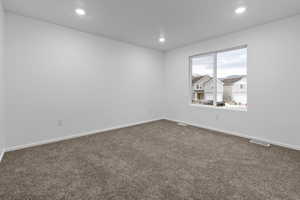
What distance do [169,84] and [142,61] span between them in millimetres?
1331

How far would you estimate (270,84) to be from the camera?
300 centimetres

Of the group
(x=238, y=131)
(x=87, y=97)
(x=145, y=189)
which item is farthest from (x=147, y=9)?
(x=238, y=131)

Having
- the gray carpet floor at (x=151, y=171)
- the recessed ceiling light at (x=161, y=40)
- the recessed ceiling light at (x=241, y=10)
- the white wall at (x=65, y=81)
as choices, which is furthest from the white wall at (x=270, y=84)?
the white wall at (x=65, y=81)

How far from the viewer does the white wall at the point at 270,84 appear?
2740mm

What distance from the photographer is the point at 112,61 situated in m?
4.00

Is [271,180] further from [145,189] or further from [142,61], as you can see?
[142,61]

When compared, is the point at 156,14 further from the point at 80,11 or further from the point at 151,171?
the point at 151,171

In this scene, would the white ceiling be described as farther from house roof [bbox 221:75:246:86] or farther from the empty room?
house roof [bbox 221:75:246:86]

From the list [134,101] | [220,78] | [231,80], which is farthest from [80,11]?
[231,80]

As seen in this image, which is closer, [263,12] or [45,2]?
[45,2]

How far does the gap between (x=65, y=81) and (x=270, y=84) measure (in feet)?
15.1

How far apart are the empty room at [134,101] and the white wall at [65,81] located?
0.02 metres

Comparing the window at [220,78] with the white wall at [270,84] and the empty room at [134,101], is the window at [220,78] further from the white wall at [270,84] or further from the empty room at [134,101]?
the white wall at [270,84]

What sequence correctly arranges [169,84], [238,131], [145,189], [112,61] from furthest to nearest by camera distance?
[169,84]
[112,61]
[238,131]
[145,189]
